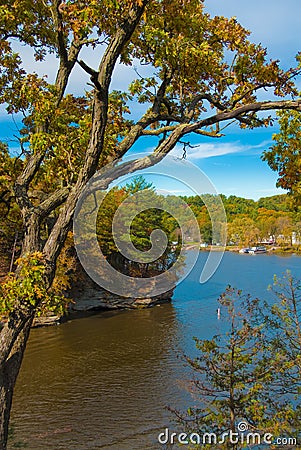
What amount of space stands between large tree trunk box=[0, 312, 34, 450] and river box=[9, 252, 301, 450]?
227 cm

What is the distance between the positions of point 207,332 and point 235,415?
1187 centimetres

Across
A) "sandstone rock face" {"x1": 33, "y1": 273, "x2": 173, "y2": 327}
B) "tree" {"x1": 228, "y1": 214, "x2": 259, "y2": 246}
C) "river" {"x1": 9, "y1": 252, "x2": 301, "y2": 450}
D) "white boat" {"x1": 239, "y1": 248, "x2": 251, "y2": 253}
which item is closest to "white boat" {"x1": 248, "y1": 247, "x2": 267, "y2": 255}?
"white boat" {"x1": 239, "y1": 248, "x2": 251, "y2": 253}

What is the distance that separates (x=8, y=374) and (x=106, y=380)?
912cm

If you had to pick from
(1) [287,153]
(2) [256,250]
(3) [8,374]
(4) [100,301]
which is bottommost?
(4) [100,301]

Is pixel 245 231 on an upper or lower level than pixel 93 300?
upper

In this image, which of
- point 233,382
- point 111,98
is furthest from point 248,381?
point 111,98

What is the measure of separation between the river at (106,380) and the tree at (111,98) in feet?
5.76

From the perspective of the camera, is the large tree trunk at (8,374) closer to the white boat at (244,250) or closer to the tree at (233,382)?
the tree at (233,382)

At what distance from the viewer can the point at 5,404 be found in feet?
12.0

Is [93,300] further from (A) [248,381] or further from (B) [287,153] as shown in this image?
(B) [287,153]

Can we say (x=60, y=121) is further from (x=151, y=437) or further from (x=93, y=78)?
(x=151, y=437)

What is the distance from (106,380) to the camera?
12.2 m

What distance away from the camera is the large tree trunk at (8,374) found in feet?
11.9

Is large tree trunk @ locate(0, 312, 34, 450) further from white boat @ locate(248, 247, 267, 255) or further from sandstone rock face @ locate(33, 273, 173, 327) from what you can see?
white boat @ locate(248, 247, 267, 255)
